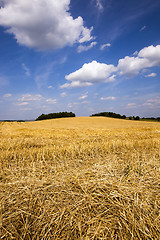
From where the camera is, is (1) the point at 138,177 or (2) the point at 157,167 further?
(2) the point at 157,167

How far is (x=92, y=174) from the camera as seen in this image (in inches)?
92.0

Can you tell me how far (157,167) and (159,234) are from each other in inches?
58.0

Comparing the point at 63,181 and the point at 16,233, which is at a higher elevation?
the point at 63,181

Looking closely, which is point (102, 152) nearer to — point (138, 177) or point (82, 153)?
point (82, 153)

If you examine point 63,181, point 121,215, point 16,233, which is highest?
point 63,181

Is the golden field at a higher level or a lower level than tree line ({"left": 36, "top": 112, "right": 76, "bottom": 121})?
lower

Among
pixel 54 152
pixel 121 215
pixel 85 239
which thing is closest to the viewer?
pixel 85 239

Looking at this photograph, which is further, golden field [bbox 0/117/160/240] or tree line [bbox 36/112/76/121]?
tree line [bbox 36/112/76/121]

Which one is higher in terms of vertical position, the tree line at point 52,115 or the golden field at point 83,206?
the tree line at point 52,115

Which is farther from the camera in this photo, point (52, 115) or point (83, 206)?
point (52, 115)

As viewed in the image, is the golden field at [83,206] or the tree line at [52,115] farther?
the tree line at [52,115]

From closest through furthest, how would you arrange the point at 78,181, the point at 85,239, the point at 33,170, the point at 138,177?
the point at 85,239, the point at 78,181, the point at 138,177, the point at 33,170

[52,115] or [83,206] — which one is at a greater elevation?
[52,115]

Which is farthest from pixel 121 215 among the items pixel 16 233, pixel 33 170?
pixel 33 170
